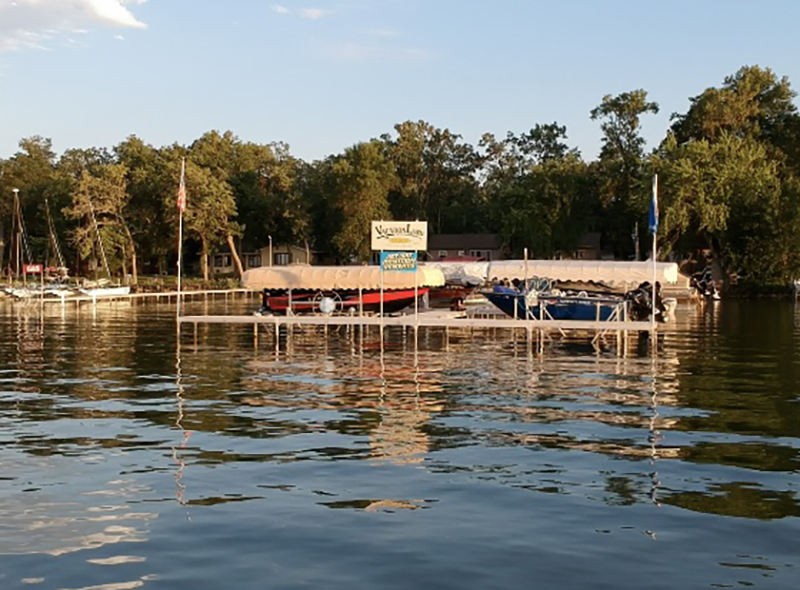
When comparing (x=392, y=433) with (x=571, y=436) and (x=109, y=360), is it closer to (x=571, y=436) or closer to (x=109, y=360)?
(x=571, y=436)

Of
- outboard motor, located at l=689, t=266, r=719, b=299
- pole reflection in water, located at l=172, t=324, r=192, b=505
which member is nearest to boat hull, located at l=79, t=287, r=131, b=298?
outboard motor, located at l=689, t=266, r=719, b=299

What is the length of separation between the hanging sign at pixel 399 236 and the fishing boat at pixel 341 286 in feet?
29.2

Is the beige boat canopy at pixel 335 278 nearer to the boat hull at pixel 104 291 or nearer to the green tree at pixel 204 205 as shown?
the boat hull at pixel 104 291

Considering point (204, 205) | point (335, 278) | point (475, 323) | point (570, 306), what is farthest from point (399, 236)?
point (204, 205)

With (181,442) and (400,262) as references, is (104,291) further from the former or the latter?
(181,442)

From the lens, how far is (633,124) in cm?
10962

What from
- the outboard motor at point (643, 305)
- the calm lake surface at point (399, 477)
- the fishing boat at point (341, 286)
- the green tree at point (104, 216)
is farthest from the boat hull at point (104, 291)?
the calm lake surface at point (399, 477)

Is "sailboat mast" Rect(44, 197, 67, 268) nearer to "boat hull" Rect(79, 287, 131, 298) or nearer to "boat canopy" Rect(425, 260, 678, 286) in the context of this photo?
"boat hull" Rect(79, 287, 131, 298)

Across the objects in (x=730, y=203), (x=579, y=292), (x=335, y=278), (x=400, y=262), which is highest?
(x=730, y=203)

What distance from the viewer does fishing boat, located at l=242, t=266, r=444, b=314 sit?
47844 millimetres

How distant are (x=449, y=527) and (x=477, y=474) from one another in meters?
2.89

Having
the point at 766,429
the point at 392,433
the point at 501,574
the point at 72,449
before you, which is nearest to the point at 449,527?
the point at 501,574

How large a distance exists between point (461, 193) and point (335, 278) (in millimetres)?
87969

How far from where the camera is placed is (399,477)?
13750 millimetres
